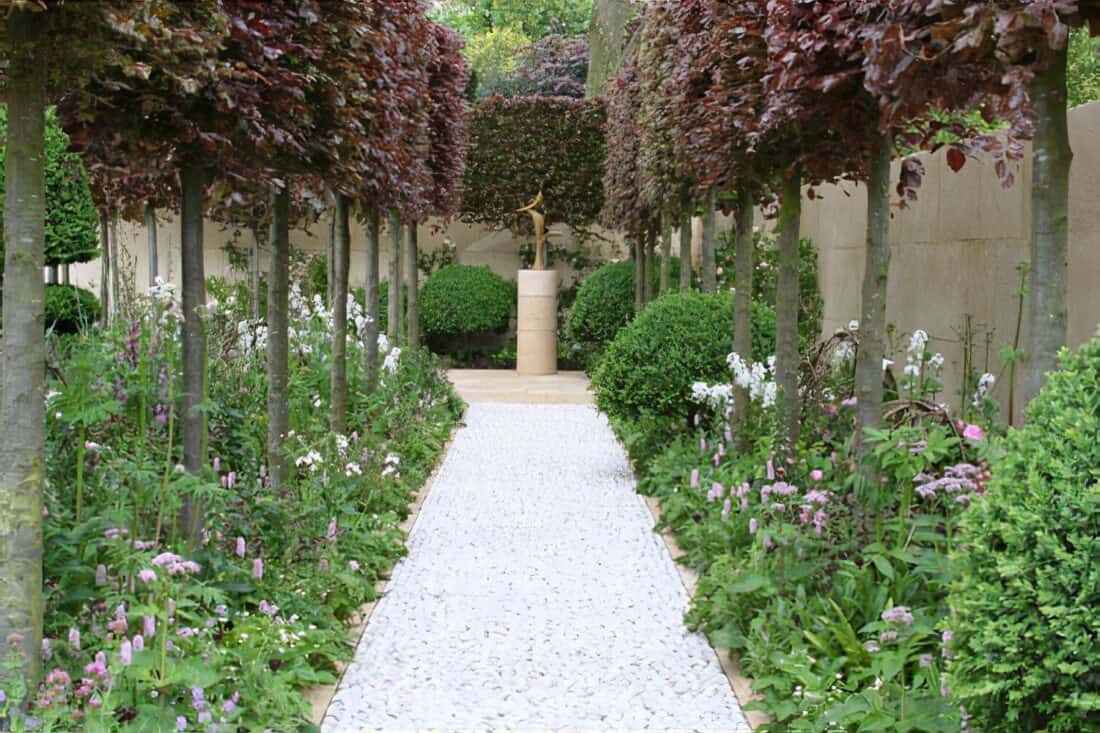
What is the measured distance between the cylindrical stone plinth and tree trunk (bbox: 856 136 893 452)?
491 inches

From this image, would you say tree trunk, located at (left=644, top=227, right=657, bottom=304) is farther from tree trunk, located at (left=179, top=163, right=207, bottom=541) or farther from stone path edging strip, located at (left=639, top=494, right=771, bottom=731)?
tree trunk, located at (left=179, top=163, right=207, bottom=541)

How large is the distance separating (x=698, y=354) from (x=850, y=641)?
172 inches

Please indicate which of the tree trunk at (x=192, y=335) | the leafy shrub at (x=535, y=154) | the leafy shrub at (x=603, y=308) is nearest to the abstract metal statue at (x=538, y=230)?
the leafy shrub at (x=535, y=154)

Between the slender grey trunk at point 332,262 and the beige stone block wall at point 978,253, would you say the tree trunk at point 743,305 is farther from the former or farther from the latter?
the slender grey trunk at point 332,262

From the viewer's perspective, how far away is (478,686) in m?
4.25

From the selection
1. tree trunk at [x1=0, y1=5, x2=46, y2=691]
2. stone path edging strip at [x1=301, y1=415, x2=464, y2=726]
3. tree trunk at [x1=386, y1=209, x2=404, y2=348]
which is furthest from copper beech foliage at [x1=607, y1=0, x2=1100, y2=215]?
tree trunk at [x1=386, y1=209, x2=404, y2=348]

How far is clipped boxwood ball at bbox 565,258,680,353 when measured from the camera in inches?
664

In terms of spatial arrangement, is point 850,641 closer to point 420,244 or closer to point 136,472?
point 136,472

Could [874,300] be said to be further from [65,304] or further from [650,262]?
[650,262]

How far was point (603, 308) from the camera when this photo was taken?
16859 mm

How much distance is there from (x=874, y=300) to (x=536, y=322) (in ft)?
41.6

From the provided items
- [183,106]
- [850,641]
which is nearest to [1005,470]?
[850,641]

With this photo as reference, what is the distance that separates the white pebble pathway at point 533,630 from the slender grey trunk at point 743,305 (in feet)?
2.71

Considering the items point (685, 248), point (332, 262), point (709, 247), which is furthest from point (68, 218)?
point (685, 248)
